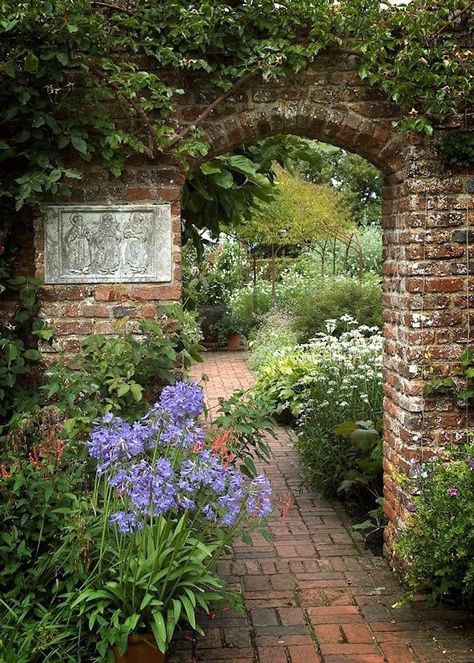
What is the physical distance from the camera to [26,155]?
4340mm

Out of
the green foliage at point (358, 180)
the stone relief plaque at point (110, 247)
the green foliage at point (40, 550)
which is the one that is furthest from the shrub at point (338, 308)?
the green foliage at point (358, 180)

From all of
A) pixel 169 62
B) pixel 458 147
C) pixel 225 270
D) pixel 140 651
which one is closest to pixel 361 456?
pixel 458 147

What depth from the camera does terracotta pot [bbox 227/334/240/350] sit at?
16359mm

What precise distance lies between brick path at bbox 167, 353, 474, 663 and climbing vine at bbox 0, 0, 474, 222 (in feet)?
8.02

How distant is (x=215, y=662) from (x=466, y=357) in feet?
6.75

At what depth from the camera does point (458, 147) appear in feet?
14.1

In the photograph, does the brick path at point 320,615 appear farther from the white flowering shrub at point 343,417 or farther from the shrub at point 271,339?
the shrub at point 271,339

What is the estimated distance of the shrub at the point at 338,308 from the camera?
474 inches

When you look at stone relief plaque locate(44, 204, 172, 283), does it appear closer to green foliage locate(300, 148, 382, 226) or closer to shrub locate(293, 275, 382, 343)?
shrub locate(293, 275, 382, 343)

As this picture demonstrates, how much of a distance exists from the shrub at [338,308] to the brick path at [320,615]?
6.54 metres

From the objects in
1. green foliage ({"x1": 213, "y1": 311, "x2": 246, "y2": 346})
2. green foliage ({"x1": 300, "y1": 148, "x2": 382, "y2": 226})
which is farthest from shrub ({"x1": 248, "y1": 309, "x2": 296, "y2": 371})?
green foliage ({"x1": 300, "y1": 148, "x2": 382, "y2": 226})

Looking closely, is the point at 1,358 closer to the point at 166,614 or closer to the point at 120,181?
the point at 120,181

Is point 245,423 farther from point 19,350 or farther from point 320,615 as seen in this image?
point 19,350

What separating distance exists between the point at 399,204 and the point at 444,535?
187 centimetres
